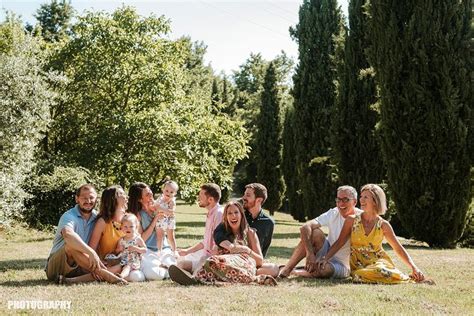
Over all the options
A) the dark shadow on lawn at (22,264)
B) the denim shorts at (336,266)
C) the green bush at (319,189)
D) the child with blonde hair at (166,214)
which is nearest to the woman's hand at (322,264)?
the denim shorts at (336,266)

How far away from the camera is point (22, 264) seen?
9164 mm

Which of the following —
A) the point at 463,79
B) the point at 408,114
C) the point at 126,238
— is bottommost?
the point at 126,238

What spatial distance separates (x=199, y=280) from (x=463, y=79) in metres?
10.5

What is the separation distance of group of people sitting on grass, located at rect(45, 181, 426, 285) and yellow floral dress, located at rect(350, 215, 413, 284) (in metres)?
0.01

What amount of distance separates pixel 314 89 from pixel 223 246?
1944 centimetres

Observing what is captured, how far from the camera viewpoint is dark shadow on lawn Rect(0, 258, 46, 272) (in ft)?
28.4

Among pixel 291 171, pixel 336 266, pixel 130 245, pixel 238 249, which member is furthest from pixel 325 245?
pixel 291 171

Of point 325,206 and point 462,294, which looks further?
point 325,206

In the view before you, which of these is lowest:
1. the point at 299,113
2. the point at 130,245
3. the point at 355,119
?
the point at 130,245

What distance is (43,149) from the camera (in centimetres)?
1966

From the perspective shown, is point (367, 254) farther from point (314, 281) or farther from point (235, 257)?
point (235, 257)

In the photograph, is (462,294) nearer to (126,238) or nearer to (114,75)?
(126,238)

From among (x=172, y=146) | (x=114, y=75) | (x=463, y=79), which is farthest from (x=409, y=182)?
(x=114, y=75)

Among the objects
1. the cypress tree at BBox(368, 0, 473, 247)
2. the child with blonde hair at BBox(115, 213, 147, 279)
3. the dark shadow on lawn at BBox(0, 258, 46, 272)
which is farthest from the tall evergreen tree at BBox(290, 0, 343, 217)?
the child with blonde hair at BBox(115, 213, 147, 279)
